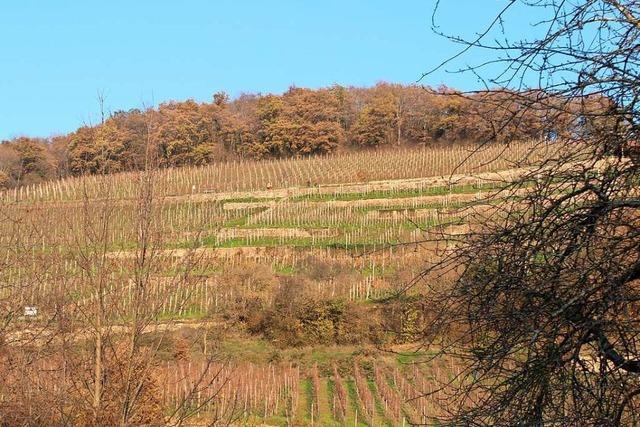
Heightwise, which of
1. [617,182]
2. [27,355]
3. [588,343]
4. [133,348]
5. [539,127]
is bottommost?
[27,355]

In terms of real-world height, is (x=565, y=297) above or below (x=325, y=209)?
above

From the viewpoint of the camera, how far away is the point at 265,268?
28.8 metres

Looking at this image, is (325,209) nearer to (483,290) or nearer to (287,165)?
(287,165)

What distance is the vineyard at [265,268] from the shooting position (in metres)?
5.38

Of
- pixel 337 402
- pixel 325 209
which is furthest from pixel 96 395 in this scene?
pixel 325 209

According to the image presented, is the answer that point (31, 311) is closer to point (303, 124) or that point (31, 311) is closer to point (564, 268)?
point (564, 268)

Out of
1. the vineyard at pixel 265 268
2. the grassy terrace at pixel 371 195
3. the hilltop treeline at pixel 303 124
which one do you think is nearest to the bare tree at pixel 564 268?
the vineyard at pixel 265 268

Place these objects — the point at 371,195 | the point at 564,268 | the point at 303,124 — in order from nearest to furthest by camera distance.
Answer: the point at 564,268
the point at 371,195
the point at 303,124

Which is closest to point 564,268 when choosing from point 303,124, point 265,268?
point 265,268

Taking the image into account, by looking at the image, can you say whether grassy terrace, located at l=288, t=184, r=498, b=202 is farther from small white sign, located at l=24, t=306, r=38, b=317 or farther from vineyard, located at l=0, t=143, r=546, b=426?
small white sign, located at l=24, t=306, r=38, b=317

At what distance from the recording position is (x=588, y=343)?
2.35 meters

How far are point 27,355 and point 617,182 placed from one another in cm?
613

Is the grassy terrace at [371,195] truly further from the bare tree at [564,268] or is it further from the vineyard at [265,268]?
the bare tree at [564,268]

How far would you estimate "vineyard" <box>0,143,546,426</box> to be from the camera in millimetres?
5379
